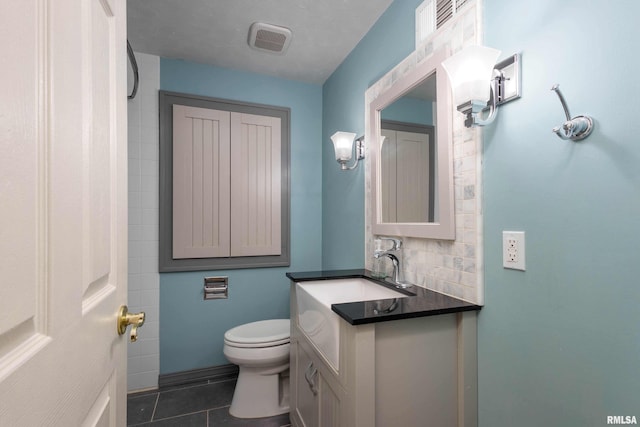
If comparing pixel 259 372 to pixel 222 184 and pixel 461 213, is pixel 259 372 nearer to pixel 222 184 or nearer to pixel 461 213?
pixel 222 184

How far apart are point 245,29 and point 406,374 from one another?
2081mm

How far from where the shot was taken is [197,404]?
192 centimetres

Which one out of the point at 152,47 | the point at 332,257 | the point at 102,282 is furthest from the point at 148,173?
the point at 102,282

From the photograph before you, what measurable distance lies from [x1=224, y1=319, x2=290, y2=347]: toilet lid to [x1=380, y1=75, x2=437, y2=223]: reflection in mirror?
1003 mm

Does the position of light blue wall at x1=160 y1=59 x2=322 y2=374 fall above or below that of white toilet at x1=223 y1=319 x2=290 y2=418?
above

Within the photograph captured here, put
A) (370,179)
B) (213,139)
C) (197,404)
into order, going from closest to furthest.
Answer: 1. (370,179)
2. (197,404)
3. (213,139)

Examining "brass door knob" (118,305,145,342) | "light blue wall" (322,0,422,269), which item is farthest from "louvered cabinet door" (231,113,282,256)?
"brass door knob" (118,305,145,342)

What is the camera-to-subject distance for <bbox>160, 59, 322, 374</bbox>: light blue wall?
2.17m

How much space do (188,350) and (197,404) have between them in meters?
0.40

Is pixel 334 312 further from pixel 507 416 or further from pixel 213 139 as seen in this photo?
pixel 213 139

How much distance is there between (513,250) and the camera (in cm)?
95

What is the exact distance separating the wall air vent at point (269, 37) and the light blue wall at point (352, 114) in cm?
48

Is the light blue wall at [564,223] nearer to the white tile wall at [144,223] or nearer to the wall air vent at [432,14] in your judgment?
the wall air vent at [432,14]

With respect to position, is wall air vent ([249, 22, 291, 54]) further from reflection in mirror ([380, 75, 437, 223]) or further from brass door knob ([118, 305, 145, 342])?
brass door knob ([118, 305, 145, 342])
